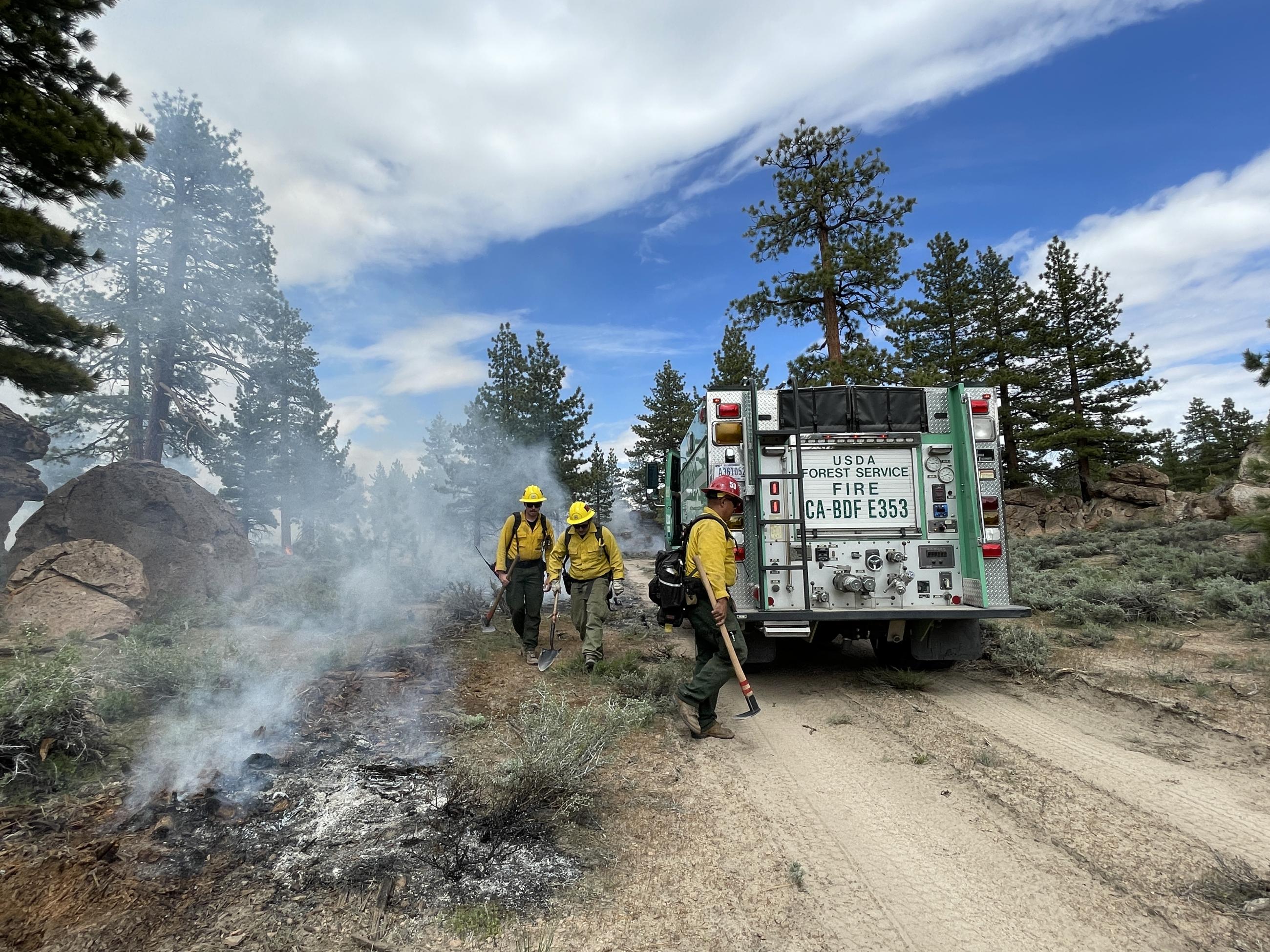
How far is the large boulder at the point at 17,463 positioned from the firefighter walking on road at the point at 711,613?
12289 millimetres

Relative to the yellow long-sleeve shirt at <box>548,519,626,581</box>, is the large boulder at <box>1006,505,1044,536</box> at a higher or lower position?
higher

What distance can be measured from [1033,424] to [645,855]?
3017 cm

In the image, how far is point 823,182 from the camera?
1739 cm

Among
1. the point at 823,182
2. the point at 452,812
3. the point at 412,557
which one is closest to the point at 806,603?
the point at 452,812

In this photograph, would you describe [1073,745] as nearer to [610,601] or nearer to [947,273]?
[610,601]

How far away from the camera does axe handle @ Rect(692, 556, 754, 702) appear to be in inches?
186

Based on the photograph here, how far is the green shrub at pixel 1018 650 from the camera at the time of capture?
6.37 metres

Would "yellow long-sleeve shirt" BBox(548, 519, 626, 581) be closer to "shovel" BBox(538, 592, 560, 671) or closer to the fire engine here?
"shovel" BBox(538, 592, 560, 671)

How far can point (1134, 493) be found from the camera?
24062mm

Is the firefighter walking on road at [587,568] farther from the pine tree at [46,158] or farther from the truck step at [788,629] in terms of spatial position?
the pine tree at [46,158]

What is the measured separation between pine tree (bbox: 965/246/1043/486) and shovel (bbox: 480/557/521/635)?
971 inches

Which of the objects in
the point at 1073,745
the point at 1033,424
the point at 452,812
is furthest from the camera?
the point at 1033,424

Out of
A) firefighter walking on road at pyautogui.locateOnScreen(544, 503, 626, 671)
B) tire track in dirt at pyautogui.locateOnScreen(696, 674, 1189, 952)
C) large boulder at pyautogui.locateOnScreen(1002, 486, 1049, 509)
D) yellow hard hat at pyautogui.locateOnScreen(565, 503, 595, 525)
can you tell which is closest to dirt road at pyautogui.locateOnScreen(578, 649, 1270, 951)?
tire track in dirt at pyautogui.locateOnScreen(696, 674, 1189, 952)

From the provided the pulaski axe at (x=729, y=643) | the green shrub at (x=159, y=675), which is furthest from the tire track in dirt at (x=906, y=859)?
the green shrub at (x=159, y=675)
